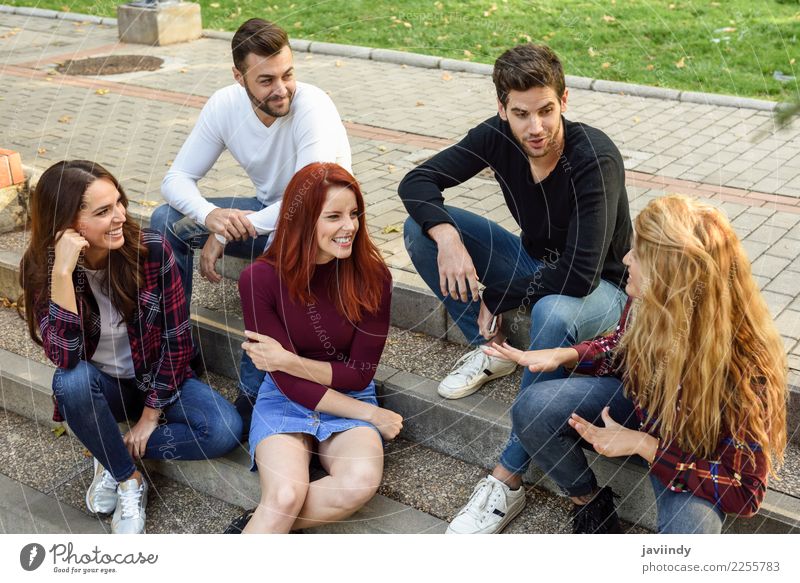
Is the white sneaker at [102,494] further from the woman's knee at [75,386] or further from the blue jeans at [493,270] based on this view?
the blue jeans at [493,270]

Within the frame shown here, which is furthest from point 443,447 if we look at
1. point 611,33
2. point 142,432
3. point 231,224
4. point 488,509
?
point 611,33

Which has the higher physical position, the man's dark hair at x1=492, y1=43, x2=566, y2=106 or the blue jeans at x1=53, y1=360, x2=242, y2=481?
the man's dark hair at x1=492, y1=43, x2=566, y2=106

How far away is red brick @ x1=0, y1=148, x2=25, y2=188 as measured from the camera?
15.5 ft

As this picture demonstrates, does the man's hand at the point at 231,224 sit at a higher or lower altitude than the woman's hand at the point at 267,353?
higher

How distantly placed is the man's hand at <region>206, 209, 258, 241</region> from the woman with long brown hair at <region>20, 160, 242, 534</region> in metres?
0.32

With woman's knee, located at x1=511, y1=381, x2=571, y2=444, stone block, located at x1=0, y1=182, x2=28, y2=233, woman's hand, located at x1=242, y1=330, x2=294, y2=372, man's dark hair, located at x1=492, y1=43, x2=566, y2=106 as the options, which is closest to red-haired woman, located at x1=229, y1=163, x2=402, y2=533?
woman's hand, located at x1=242, y1=330, x2=294, y2=372

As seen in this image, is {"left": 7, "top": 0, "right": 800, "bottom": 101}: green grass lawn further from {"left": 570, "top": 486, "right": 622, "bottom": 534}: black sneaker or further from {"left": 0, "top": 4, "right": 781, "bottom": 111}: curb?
{"left": 570, "top": 486, "right": 622, "bottom": 534}: black sneaker

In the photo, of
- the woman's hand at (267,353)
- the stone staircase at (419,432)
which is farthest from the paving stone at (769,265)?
the woman's hand at (267,353)

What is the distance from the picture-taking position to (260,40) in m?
3.37

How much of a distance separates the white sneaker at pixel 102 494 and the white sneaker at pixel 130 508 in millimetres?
64

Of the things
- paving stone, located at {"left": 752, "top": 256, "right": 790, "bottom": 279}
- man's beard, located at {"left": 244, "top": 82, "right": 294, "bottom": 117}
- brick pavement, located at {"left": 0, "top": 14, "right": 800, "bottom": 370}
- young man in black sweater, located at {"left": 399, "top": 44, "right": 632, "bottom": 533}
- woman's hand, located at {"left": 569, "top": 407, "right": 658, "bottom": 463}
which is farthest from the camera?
brick pavement, located at {"left": 0, "top": 14, "right": 800, "bottom": 370}

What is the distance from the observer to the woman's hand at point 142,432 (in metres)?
3.14

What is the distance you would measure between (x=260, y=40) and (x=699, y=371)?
2051 millimetres

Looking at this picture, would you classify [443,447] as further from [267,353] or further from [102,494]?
[102,494]
